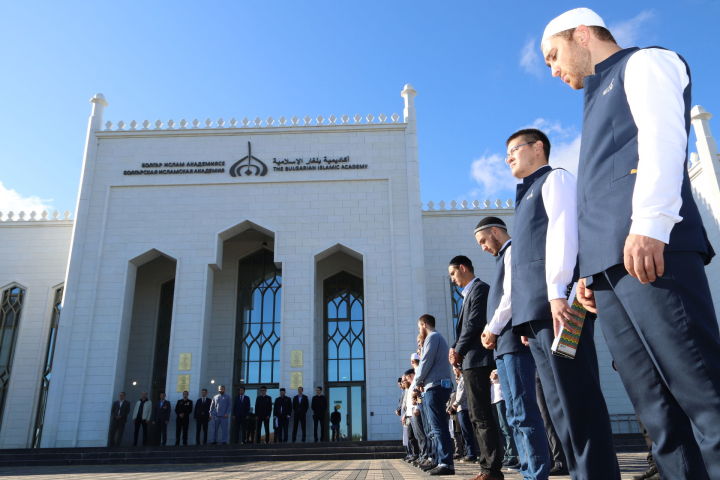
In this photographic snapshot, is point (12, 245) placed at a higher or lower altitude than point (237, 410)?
higher

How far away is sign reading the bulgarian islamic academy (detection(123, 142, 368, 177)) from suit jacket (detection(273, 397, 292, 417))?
5.43 meters

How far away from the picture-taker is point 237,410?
482 inches

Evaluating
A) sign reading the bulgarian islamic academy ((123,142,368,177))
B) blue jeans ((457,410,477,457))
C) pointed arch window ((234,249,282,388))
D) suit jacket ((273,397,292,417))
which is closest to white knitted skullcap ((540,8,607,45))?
blue jeans ((457,410,477,457))

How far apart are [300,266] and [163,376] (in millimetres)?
4768

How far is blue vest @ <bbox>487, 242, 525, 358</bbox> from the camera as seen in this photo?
2.69 metres

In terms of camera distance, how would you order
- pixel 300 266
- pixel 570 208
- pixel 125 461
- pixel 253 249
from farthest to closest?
pixel 253 249
pixel 300 266
pixel 125 461
pixel 570 208

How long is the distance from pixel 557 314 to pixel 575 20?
2.98 feet

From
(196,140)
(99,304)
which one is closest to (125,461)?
(99,304)

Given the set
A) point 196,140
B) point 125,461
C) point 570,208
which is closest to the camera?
point 570,208

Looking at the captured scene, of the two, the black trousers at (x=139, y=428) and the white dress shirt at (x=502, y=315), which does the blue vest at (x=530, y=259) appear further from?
the black trousers at (x=139, y=428)

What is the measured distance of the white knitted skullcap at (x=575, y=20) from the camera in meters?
1.72

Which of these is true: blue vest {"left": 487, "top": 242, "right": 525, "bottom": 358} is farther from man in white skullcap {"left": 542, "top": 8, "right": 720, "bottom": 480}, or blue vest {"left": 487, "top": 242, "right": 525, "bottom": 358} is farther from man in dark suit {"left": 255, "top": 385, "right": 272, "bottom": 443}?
man in dark suit {"left": 255, "top": 385, "right": 272, "bottom": 443}

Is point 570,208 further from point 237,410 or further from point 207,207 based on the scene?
point 207,207

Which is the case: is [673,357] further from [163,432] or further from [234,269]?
[234,269]
